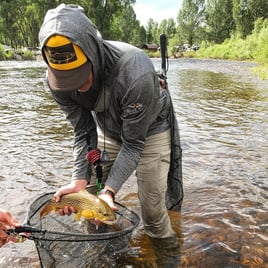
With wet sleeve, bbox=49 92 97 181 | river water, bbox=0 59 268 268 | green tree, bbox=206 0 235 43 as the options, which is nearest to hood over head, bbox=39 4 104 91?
wet sleeve, bbox=49 92 97 181

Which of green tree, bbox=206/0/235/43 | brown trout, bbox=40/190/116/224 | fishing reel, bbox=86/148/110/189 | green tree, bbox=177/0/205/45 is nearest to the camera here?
brown trout, bbox=40/190/116/224

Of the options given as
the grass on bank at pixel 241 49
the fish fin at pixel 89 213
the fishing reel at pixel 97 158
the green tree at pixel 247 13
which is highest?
the green tree at pixel 247 13

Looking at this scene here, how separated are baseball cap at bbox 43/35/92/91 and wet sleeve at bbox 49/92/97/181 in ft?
1.88

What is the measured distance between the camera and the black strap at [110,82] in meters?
2.48

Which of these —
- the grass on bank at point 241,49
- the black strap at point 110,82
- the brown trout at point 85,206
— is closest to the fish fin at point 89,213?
the brown trout at point 85,206

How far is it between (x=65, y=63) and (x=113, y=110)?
65cm

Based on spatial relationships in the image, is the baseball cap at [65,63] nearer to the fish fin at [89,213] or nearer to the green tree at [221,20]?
the fish fin at [89,213]

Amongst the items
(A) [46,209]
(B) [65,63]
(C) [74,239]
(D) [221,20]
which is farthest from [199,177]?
(D) [221,20]

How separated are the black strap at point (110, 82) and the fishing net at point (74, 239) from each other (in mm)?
792

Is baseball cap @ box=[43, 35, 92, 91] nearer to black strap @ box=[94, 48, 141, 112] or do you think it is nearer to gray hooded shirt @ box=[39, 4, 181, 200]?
gray hooded shirt @ box=[39, 4, 181, 200]

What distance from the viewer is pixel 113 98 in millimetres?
2598

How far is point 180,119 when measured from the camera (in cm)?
925

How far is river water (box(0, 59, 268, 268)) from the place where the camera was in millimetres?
3393

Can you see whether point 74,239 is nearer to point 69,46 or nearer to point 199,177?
point 69,46
